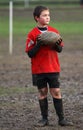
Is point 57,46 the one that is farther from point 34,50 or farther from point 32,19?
point 32,19

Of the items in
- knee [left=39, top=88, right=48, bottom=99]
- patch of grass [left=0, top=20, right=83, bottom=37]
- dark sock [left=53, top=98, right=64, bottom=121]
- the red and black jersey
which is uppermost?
the red and black jersey

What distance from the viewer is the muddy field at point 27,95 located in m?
9.27

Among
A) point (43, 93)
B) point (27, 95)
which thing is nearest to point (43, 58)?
point (43, 93)

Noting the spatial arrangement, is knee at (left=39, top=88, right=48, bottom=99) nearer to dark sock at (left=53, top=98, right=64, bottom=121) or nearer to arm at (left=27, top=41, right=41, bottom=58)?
dark sock at (left=53, top=98, right=64, bottom=121)

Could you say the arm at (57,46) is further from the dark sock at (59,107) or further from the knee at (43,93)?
the dark sock at (59,107)

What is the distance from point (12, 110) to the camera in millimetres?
10383

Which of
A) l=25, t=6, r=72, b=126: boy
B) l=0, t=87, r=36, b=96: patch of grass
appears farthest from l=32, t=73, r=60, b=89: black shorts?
l=0, t=87, r=36, b=96: patch of grass

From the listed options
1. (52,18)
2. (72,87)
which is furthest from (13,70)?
(52,18)

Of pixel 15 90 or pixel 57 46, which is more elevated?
pixel 57 46

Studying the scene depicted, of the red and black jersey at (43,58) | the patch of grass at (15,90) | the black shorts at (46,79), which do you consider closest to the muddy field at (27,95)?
the patch of grass at (15,90)

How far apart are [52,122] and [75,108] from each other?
4.44 ft

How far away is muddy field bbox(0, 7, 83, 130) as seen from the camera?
30.4ft

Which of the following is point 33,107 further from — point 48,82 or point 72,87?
point 72,87

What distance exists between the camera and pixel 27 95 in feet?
40.1
